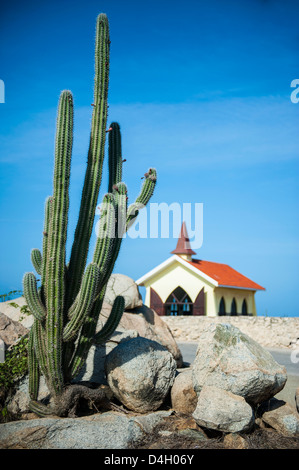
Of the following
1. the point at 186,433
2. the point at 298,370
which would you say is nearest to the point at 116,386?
the point at 186,433

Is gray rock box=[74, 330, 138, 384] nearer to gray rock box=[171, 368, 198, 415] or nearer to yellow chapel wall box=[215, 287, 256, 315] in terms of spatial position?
gray rock box=[171, 368, 198, 415]

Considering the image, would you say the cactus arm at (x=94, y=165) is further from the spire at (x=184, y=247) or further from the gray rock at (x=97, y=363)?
the spire at (x=184, y=247)

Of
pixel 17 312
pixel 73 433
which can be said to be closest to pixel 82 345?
pixel 73 433

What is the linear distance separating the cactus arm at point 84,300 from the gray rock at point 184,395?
2.01 meters

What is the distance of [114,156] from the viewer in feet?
25.1

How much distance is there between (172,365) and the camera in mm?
7410

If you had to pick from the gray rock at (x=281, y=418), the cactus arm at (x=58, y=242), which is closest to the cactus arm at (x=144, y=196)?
the cactus arm at (x=58, y=242)

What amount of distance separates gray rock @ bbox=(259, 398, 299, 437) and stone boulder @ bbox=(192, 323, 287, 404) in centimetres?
20

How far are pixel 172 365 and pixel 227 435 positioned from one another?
1.99m

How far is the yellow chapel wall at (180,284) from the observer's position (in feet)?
74.6

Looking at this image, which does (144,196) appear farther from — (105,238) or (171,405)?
(171,405)

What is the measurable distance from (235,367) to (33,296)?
319 cm

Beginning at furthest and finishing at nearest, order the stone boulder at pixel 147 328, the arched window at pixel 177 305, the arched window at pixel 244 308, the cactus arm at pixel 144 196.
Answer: the arched window at pixel 244 308 → the arched window at pixel 177 305 → the stone boulder at pixel 147 328 → the cactus arm at pixel 144 196
